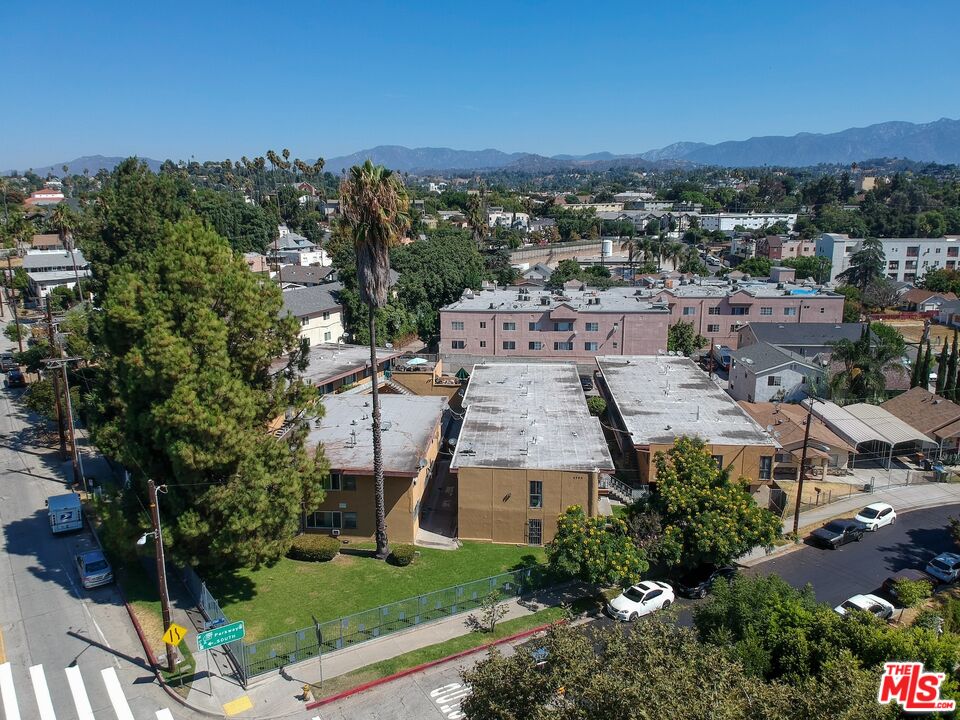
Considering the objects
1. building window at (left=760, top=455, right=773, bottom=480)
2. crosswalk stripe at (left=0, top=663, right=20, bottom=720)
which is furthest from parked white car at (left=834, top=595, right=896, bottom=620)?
crosswalk stripe at (left=0, top=663, right=20, bottom=720)

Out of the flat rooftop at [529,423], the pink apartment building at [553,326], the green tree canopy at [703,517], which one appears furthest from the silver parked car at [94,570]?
the pink apartment building at [553,326]

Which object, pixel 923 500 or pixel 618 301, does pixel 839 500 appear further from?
pixel 618 301

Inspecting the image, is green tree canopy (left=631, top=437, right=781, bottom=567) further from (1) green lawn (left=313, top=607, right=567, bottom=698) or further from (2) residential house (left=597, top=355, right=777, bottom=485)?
(1) green lawn (left=313, top=607, right=567, bottom=698)

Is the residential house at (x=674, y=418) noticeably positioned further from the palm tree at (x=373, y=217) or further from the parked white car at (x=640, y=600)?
the palm tree at (x=373, y=217)

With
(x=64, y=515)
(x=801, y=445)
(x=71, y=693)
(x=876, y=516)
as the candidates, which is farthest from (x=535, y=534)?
(x=64, y=515)

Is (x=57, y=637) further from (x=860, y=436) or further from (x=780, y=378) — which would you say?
(x=780, y=378)
